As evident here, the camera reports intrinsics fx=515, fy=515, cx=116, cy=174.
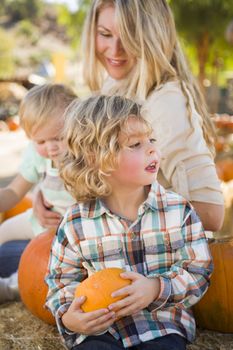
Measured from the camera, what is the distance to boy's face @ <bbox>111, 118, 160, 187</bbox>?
76.8 inches

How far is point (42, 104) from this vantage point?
8.58 feet

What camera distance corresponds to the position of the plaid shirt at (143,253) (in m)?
1.97

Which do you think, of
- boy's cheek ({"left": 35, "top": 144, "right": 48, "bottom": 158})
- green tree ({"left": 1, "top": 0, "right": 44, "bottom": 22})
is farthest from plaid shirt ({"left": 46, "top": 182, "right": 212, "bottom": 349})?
green tree ({"left": 1, "top": 0, "right": 44, "bottom": 22})

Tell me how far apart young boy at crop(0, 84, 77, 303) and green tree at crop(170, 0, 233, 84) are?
40.1 ft

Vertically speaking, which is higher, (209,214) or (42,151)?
A: (42,151)

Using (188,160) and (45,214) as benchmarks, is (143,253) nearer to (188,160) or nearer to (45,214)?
(188,160)

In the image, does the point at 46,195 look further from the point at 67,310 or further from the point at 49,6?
the point at 49,6

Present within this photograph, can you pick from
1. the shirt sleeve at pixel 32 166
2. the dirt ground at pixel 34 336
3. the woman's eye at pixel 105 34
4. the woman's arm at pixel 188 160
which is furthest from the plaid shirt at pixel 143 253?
the woman's eye at pixel 105 34

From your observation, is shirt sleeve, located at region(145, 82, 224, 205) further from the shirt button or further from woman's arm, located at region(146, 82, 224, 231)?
the shirt button

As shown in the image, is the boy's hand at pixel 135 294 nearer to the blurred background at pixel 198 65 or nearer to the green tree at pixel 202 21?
the blurred background at pixel 198 65

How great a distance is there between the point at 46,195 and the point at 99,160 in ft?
2.88

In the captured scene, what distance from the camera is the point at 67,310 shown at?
75.1 inches

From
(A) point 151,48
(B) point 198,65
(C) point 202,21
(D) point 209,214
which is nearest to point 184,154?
(D) point 209,214

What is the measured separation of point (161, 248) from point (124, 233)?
0.16 meters
